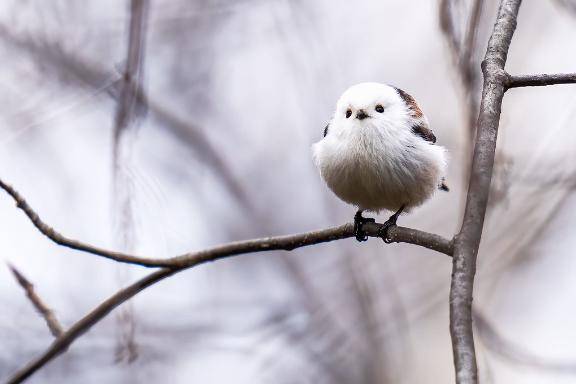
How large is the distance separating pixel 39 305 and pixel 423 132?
1606 mm

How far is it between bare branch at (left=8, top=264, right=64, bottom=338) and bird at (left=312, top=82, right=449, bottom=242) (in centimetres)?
105

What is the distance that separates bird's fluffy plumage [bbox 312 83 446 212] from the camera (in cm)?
273

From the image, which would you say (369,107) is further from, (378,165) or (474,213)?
(474,213)

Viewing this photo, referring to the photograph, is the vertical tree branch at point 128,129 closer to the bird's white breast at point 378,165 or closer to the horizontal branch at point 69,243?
the horizontal branch at point 69,243

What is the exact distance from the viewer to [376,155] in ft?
8.95

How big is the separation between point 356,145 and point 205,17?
2765 millimetres

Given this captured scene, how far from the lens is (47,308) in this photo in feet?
7.35

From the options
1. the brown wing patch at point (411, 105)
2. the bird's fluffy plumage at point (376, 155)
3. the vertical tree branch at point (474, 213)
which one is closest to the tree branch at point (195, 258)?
the vertical tree branch at point (474, 213)

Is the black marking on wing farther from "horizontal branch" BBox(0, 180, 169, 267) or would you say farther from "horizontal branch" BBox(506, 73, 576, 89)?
"horizontal branch" BBox(0, 180, 169, 267)

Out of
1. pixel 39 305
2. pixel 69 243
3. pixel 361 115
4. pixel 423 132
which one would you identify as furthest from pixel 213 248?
pixel 423 132

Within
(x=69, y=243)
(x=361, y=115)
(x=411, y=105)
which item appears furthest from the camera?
(x=411, y=105)

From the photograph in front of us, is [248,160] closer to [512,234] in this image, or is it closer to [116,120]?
[512,234]

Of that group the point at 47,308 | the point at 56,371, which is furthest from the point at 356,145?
the point at 56,371

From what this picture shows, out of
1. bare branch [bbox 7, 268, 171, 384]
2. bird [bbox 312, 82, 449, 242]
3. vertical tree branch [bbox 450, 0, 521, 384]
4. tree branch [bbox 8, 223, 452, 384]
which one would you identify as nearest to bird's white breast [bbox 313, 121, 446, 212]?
bird [bbox 312, 82, 449, 242]
